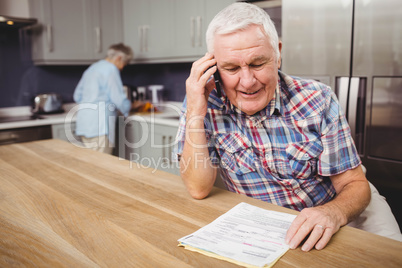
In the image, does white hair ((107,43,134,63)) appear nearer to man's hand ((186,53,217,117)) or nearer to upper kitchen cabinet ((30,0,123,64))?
upper kitchen cabinet ((30,0,123,64))

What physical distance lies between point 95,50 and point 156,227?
3.25 meters

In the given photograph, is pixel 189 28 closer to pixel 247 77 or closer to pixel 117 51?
pixel 117 51

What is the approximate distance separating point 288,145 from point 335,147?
0.53 ft

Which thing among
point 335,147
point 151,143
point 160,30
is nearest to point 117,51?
point 160,30

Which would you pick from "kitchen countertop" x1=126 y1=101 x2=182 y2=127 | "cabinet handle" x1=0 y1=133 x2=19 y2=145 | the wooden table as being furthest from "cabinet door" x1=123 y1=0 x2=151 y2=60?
the wooden table

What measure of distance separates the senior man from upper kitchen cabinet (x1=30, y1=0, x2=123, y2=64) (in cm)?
264

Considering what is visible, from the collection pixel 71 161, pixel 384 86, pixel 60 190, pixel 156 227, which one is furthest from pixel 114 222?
pixel 384 86

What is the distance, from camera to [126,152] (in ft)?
12.6

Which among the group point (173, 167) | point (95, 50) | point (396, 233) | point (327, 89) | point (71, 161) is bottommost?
point (173, 167)

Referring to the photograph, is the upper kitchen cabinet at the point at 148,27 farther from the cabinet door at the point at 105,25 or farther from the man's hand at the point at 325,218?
the man's hand at the point at 325,218

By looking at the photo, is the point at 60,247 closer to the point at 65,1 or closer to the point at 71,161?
the point at 71,161

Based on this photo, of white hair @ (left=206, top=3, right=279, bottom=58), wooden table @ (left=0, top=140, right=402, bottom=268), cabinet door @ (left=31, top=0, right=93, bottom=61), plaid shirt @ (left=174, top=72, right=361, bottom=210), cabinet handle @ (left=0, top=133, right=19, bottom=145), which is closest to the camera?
wooden table @ (left=0, top=140, right=402, bottom=268)

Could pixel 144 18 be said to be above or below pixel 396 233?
above

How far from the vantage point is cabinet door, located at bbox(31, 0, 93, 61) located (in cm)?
338
